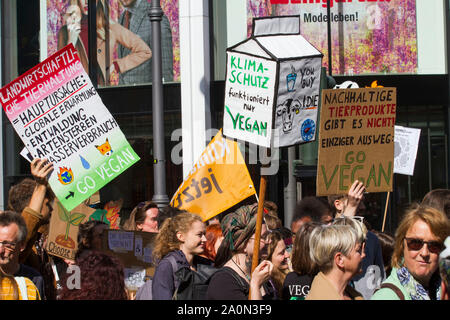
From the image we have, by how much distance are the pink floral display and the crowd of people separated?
878 cm

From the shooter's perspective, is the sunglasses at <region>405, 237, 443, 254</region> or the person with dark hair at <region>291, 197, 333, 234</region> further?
the person with dark hair at <region>291, 197, 333, 234</region>

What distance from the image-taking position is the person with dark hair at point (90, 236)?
7.38 meters

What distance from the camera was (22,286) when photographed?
4.54m

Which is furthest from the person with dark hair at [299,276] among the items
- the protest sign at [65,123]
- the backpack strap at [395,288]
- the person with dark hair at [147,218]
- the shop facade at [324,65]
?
the shop facade at [324,65]

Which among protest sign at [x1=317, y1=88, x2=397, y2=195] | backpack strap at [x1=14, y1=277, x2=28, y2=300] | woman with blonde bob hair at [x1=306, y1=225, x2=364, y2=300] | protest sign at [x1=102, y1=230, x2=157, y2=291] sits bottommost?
protest sign at [x1=102, y1=230, x2=157, y2=291]

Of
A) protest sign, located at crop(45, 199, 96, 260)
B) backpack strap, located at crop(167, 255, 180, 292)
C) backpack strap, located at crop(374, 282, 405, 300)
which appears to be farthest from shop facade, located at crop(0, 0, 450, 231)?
backpack strap, located at crop(374, 282, 405, 300)

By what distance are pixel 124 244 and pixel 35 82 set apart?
153 centimetres

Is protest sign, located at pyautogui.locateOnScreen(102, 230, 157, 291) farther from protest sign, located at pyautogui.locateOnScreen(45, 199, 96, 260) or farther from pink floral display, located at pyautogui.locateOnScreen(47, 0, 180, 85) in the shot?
pink floral display, located at pyautogui.locateOnScreen(47, 0, 180, 85)

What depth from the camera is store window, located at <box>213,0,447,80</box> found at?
50.3 feet

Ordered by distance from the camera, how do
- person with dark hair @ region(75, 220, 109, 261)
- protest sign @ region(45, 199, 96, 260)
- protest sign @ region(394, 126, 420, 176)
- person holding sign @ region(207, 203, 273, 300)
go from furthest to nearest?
protest sign @ region(394, 126, 420, 176) < protest sign @ region(45, 199, 96, 260) < person with dark hair @ region(75, 220, 109, 261) < person holding sign @ region(207, 203, 273, 300)

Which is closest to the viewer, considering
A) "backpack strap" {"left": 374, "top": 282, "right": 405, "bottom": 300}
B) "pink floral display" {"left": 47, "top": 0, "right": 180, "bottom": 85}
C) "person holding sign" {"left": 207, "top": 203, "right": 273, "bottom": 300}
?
"backpack strap" {"left": 374, "top": 282, "right": 405, "bottom": 300}

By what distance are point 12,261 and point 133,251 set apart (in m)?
2.46
